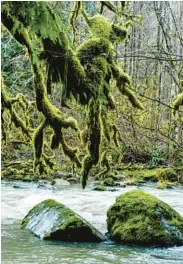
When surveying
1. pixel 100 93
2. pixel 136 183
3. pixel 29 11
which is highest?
pixel 29 11

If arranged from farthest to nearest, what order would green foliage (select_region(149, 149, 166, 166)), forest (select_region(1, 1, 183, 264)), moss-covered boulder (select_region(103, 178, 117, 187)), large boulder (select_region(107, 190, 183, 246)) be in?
green foliage (select_region(149, 149, 166, 166))
moss-covered boulder (select_region(103, 178, 117, 187))
large boulder (select_region(107, 190, 183, 246))
forest (select_region(1, 1, 183, 264))

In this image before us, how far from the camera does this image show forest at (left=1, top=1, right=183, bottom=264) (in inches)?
166

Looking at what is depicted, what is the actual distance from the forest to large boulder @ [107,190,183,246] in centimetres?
2

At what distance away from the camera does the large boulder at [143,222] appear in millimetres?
8305

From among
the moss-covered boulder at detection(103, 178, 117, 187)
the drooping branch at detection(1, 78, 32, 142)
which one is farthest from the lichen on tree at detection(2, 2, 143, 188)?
the moss-covered boulder at detection(103, 178, 117, 187)

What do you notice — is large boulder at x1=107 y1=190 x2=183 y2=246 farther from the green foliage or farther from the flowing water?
the green foliage

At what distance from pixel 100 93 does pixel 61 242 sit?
4.15 metres

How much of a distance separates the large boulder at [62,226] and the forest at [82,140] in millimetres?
19

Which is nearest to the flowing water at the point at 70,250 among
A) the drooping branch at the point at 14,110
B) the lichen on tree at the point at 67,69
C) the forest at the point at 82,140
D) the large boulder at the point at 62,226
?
the forest at the point at 82,140

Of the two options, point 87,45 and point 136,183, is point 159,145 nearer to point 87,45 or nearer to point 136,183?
point 136,183


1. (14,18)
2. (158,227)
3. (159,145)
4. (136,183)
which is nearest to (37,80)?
(14,18)

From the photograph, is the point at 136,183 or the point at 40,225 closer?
the point at 40,225

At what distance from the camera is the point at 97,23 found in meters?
5.56

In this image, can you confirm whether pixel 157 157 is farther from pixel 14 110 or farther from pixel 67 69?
pixel 67 69
